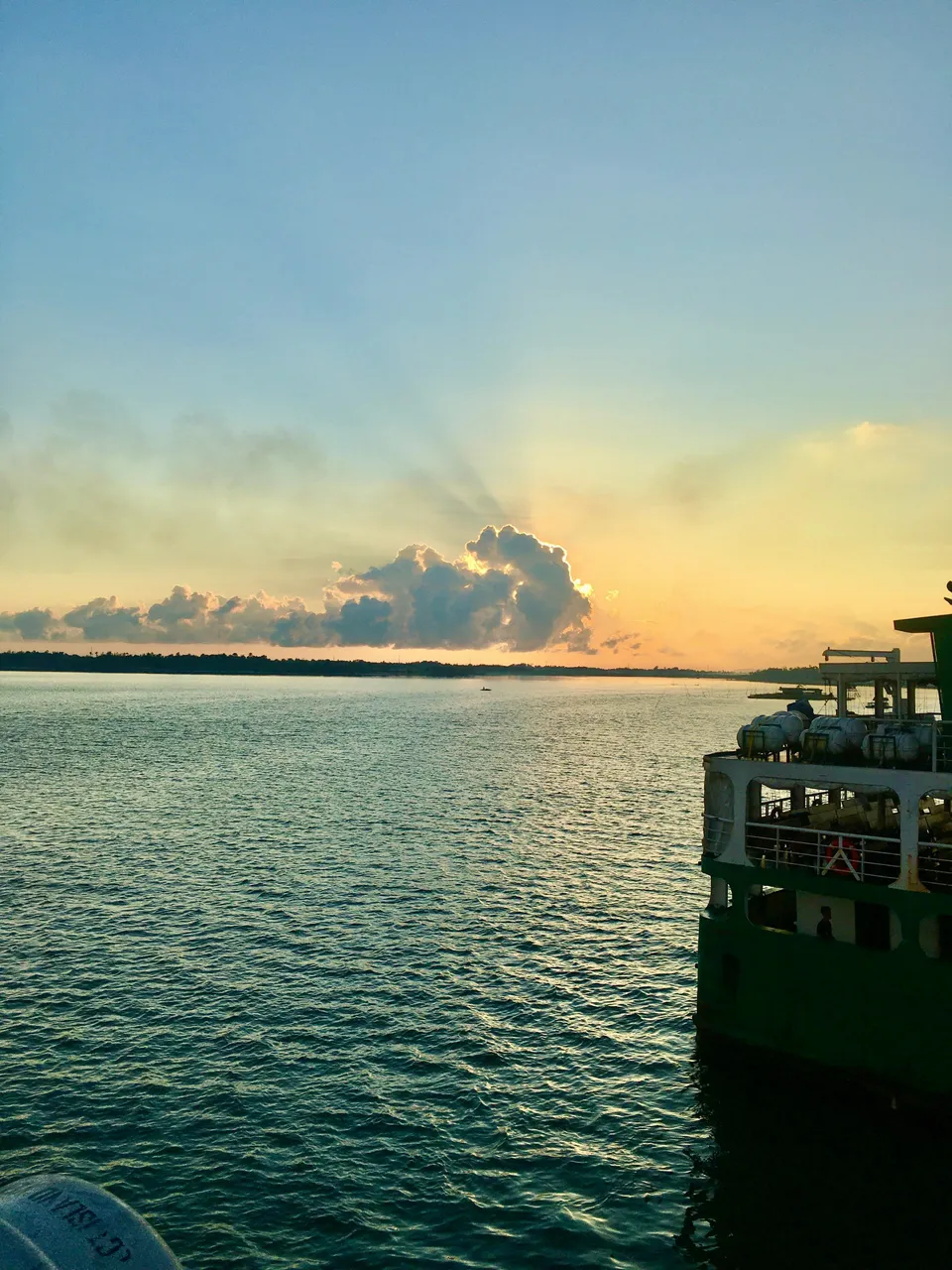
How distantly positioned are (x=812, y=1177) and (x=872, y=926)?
7145 millimetres

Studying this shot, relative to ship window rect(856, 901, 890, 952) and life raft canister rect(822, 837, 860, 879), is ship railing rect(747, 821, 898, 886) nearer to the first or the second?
life raft canister rect(822, 837, 860, 879)

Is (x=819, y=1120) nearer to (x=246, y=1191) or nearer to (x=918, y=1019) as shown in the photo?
(x=918, y=1019)

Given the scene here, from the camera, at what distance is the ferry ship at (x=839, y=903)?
19.0 m

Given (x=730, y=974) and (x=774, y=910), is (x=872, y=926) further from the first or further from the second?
(x=730, y=974)

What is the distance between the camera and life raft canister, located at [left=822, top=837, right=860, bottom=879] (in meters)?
20.8

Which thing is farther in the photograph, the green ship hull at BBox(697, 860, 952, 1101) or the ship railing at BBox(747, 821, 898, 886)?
the ship railing at BBox(747, 821, 898, 886)

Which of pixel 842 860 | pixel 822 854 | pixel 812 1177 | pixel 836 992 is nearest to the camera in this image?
pixel 812 1177

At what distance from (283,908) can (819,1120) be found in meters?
24.3

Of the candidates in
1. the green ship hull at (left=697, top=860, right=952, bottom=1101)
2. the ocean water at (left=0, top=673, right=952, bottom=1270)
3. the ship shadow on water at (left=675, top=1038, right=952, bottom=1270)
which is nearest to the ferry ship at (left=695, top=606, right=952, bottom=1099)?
the green ship hull at (left=697, top=860, right=952, bottom=1101)

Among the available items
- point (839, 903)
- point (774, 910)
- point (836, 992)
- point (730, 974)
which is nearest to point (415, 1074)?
point (730, 974)

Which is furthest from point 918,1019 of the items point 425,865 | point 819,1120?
point 425,865

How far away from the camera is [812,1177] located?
17.5 metres

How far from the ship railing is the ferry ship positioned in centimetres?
8

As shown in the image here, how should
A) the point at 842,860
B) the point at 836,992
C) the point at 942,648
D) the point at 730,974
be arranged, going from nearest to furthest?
the point at 836,992 → the point at 730,974 → the point at 842,860 → the point at 942,648
